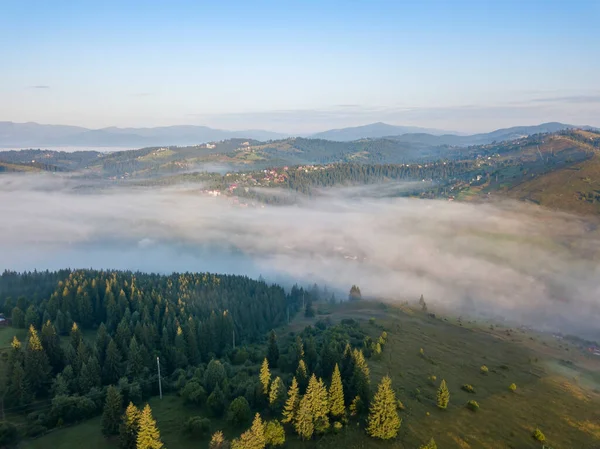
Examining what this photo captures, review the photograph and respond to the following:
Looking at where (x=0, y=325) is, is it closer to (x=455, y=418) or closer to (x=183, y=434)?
(x=183, y=434)

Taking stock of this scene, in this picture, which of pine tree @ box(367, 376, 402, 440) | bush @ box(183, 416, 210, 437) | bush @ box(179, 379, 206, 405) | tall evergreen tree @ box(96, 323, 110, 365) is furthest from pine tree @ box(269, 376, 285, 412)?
tall evergreen tree @ box(96, 323, 110, 365)

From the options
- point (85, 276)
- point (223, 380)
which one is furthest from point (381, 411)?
point (85, 276)

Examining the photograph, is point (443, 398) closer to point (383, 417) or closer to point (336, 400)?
point (383, 417)

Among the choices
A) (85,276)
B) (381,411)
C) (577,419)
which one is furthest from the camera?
(85,276)

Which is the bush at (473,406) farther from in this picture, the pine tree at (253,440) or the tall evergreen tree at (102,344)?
the tall evergreen tree at (102,344)

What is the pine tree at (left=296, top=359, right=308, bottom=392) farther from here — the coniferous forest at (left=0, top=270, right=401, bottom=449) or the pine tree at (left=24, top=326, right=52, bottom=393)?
the pine tree at (left=24, top=326, right=52, bottom=393)
